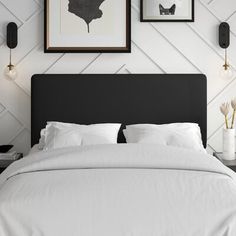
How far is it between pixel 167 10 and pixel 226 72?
0.71m

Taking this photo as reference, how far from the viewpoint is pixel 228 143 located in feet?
12.9

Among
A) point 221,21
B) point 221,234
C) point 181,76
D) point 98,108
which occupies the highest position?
point 221,21

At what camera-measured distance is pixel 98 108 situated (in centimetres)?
415

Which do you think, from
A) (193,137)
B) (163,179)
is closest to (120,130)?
(193,137)

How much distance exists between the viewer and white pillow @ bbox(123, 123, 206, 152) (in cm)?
368

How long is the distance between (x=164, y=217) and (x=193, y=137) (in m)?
1.65

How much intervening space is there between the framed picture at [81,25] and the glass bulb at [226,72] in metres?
0.79

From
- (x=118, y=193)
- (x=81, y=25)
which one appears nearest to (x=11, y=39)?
(x=81, y=25)

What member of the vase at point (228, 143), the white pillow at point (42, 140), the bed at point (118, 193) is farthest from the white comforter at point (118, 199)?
the vase at point (228, 143)

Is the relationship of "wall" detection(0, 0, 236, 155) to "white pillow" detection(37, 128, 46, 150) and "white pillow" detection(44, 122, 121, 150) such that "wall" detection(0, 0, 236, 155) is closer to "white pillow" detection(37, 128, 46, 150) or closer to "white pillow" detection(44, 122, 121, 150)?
"white pillow" detection(37, 128, 46, 150)

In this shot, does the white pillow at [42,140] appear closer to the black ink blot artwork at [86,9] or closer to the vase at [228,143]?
the black ink blot artwork at [86,9]

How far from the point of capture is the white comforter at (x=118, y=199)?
215 centimetres

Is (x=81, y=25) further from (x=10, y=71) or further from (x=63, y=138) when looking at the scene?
(x=63, y=138)

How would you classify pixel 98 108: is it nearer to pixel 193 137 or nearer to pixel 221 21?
pixel 193 137
